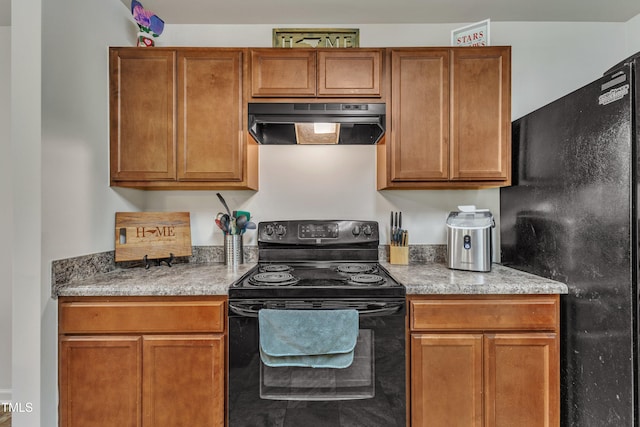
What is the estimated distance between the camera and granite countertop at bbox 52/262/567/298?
1463mm

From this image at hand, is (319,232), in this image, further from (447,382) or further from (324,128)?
(447,382)

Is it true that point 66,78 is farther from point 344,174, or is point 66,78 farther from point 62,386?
point 344,174

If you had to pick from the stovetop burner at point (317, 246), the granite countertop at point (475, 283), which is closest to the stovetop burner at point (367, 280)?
the granite countertop at point (475, 283)

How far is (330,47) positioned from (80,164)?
151cm

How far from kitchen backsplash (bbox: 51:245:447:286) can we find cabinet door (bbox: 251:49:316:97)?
1.03m

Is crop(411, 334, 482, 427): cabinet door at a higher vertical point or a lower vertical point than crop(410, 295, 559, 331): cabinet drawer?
lower

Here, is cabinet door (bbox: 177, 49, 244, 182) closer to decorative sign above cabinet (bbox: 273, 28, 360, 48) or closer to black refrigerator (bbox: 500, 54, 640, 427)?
decorative sign above cabinet (bbox: 273, 28, 360, 48)

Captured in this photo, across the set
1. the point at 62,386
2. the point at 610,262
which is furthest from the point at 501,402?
the point at 62,386

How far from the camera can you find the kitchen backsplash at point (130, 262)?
58.6 inches

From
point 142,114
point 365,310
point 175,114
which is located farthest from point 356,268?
point 142,114

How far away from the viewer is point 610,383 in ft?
4.21

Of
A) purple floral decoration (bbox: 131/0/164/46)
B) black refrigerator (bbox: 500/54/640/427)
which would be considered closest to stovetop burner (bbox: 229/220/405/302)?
black refrigerator (bbox: 500/54/640/427)

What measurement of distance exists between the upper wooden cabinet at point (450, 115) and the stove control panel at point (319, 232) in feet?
1.45

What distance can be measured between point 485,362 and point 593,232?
2.46 ft
